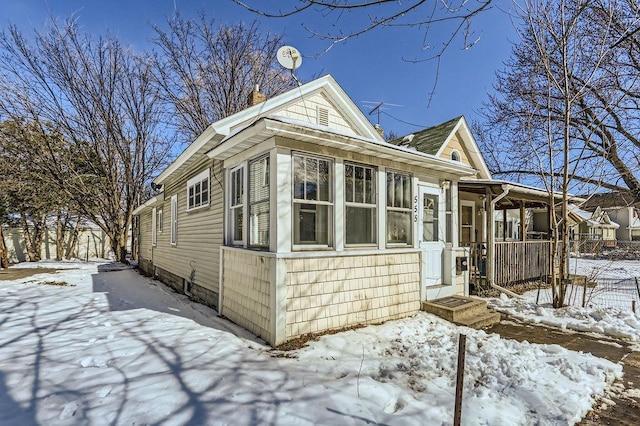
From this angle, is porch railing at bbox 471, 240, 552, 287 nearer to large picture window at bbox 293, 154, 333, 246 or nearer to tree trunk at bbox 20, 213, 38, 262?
large picture window at bbox 293, 154, 333, 246

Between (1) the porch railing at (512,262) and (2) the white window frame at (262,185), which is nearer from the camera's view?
(2) the white window frame at (262,185)

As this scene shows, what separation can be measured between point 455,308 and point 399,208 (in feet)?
6.85

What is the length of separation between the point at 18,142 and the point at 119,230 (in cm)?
630

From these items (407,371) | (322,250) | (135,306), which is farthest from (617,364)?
(135,306)

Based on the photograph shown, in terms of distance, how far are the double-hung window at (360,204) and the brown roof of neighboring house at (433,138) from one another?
5.68m

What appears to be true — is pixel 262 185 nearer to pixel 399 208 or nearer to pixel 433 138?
pixel 399 208

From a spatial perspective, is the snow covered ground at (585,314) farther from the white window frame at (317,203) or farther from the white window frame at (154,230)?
the white window frame at (154,230)

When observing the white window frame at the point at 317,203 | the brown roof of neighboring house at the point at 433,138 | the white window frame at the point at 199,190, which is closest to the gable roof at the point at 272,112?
the white window frame at the point at 199,190

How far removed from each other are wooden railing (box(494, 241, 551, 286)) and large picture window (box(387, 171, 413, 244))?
418cm

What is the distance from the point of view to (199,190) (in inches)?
301

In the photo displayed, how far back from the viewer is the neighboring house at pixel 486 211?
8.34 m

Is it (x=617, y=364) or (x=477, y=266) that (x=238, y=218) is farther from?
(x=477, y=266)

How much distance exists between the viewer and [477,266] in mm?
8578

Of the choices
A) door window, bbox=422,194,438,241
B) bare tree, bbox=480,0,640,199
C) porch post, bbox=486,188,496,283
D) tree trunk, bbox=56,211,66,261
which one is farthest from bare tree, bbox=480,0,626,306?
tree trunk, bbox=56,211,66,261
